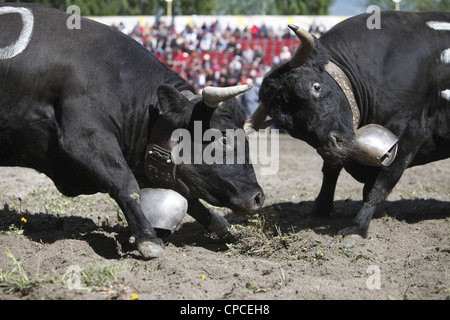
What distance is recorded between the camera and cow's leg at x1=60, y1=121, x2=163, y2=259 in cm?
414

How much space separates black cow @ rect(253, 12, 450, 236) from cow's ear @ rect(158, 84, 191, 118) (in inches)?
33.5

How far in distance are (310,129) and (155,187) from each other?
4.66ft

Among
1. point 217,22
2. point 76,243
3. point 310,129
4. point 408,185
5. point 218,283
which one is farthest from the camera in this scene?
point 217,22

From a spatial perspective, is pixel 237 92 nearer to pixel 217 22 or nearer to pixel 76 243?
pixel 76 243

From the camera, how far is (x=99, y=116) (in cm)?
422

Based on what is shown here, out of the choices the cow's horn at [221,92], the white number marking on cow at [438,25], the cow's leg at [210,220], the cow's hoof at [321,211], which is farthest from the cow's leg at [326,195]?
the cow's horn at [221,92]

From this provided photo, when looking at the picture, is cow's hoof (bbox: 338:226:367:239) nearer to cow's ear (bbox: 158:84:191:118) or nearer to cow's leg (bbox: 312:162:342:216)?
cow's leg (bbox: 312:162:342:216)

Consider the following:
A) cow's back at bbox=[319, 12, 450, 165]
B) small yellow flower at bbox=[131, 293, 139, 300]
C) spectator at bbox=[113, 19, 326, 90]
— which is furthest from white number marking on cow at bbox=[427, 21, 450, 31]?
spectator at bbox=[113, 19, 326, 90]

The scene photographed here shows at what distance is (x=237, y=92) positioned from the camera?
4.07m

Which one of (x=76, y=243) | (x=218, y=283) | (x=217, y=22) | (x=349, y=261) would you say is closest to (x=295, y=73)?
(x=349, y=261)

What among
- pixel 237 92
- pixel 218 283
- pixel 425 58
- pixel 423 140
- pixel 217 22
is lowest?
pixel 218 283

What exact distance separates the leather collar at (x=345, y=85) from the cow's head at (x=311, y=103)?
0.04m

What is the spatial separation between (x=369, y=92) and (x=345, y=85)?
0.94ft
